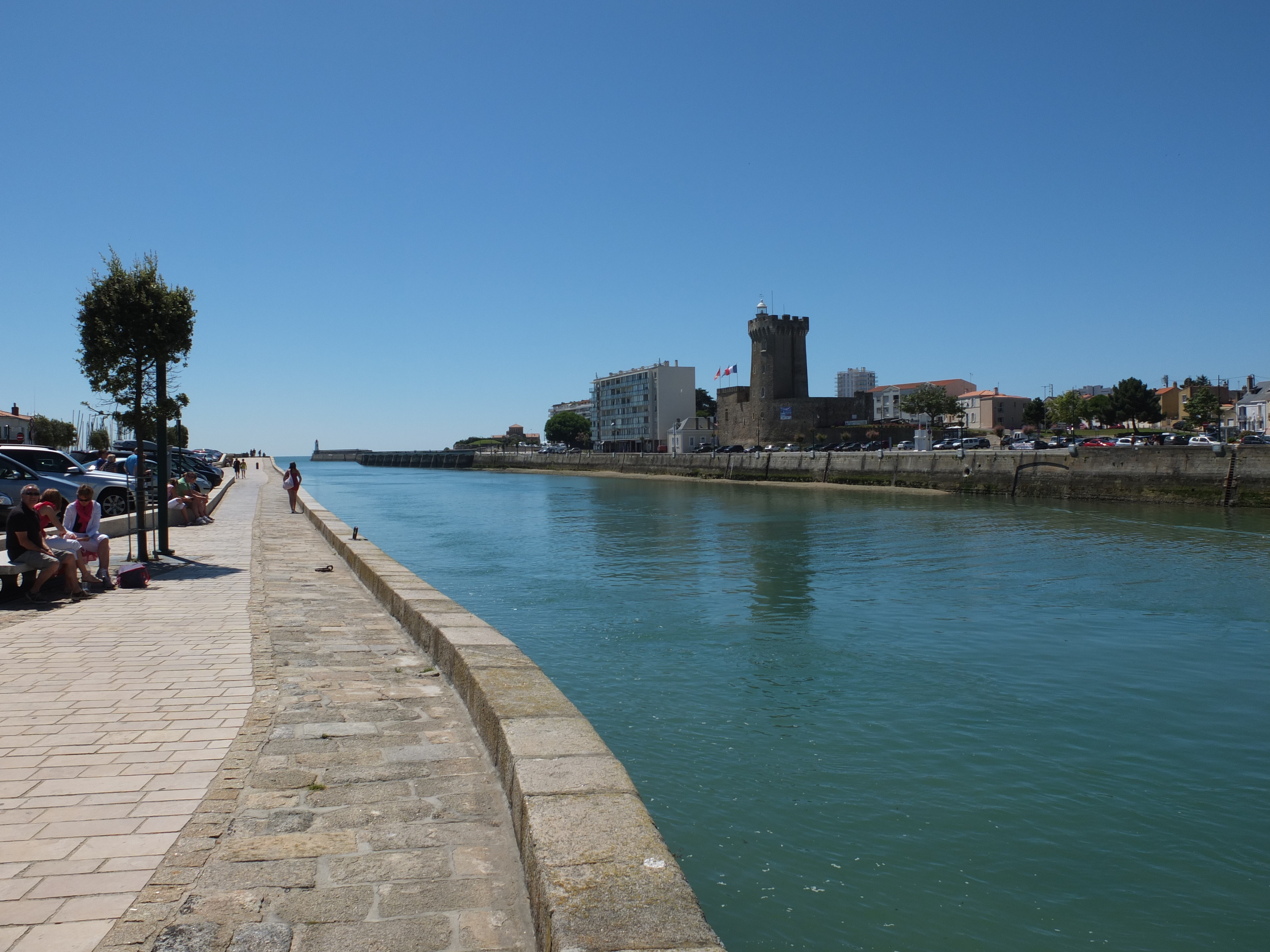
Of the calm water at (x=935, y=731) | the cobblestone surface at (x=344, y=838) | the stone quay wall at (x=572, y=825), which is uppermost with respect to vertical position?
the stone quay wall at (x=572, y=825)

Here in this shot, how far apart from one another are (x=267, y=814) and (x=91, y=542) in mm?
7068

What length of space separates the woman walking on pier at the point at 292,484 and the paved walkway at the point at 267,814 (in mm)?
17407

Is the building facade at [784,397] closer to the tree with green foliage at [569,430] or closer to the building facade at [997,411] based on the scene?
the building facade at [997,411]

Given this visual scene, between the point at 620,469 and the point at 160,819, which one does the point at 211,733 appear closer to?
the point at 160,819

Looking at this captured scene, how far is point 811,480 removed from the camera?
54281mm

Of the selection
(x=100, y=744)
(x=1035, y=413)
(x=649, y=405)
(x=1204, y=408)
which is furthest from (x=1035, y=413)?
(x=100, y=744)

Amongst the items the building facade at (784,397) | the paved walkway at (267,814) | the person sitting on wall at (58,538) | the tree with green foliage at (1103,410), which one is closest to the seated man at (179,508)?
the person sitting on wall at (58,538)

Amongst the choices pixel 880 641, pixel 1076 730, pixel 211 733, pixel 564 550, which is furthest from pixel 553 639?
pixel 564 550

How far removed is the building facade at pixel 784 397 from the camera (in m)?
79.2

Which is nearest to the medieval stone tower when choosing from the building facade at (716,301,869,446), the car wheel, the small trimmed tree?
the building facade at (716,301,869,446)

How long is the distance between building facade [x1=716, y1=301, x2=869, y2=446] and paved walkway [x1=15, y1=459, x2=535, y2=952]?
74.2 metres

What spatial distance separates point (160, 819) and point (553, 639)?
25.8 feet

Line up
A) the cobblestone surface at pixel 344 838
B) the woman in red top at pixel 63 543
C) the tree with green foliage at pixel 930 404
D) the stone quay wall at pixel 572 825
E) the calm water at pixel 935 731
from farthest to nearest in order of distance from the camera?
the tree with green foliage at pixel 930 404 → the woman in red top at pixel 63 543 → the calm water at pixel 935 731 → the cobblestone surface at pixel 344 838 → the stone quay wall at pixel 572 825

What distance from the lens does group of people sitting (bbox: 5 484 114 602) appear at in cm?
819
